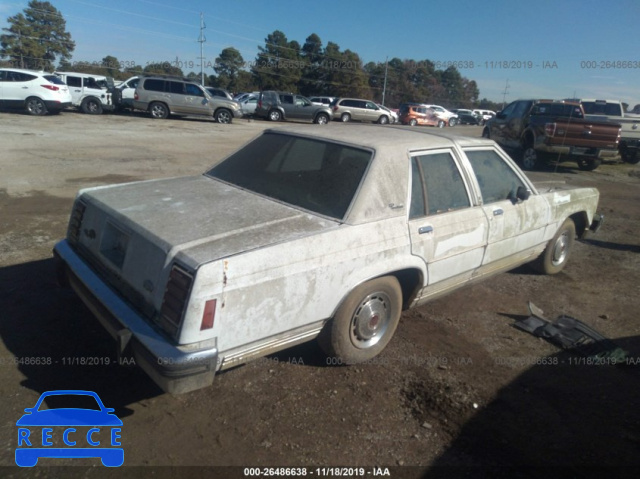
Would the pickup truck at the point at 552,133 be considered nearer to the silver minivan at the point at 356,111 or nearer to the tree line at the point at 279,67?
the silver minivan at the point at 356,111

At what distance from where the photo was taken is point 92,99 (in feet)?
67.4

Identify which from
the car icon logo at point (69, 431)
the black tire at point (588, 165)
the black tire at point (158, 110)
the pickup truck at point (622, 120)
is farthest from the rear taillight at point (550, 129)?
the black tire at point (158, 110)

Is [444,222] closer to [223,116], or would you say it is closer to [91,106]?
[223,116]

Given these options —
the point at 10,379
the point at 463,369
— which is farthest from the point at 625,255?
the point at 10,379

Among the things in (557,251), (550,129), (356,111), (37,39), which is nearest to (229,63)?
(37,39)

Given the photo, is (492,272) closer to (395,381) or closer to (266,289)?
(395,381)

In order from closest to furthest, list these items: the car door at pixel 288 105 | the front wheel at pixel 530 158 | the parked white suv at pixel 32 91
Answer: the front wheel at pixel 530 158 < the parked white suv at pixel 32 91 < the car door at pixel 288 105

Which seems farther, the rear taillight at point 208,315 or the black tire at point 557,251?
the black tire at point 557,251

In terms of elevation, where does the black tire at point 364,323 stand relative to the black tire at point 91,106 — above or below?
below

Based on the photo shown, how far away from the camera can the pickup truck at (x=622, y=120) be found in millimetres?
14073

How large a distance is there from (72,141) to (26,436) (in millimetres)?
12343

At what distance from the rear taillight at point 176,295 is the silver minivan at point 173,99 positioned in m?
20.5

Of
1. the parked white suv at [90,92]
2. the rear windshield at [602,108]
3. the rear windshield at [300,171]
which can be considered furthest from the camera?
the parked white suv at [90,92]

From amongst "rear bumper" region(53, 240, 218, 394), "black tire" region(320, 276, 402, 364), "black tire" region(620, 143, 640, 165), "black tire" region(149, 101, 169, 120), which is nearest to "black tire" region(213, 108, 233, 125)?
"black tire" region(149, 101, 169, 120)
